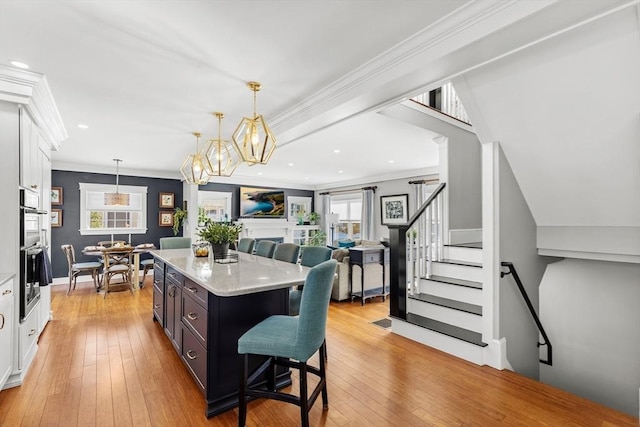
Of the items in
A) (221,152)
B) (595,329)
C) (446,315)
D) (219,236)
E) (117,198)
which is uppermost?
(221,152)

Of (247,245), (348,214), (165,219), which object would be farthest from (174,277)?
(348,214)

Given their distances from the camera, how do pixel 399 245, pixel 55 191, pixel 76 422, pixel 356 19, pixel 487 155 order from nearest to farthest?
pixel 356 19, pixel 76 422, pixel 487 155, pixel 399 245, pixel 55 191

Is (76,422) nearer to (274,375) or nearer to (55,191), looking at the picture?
(274,375)

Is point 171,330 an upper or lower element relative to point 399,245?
lower

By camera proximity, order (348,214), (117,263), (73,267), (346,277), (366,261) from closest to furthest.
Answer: (366,261) → (346,277) → (73,267) → (117,263) → (348,214)

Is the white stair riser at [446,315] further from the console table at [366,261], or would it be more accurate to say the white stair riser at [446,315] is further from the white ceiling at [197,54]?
the white ceiling at [197,54]

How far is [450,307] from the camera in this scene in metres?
3.45

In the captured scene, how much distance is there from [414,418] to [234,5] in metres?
2.87

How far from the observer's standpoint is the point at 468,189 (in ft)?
15.8

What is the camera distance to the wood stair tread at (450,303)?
11.0 ft

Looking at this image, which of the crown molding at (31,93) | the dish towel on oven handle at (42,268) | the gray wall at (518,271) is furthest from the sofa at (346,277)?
the crown molding at (31,93)

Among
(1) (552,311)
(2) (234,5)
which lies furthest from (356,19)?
(1) (552,311)

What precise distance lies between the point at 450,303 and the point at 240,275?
96.0 inches

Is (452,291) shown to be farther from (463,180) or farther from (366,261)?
(463,180)
